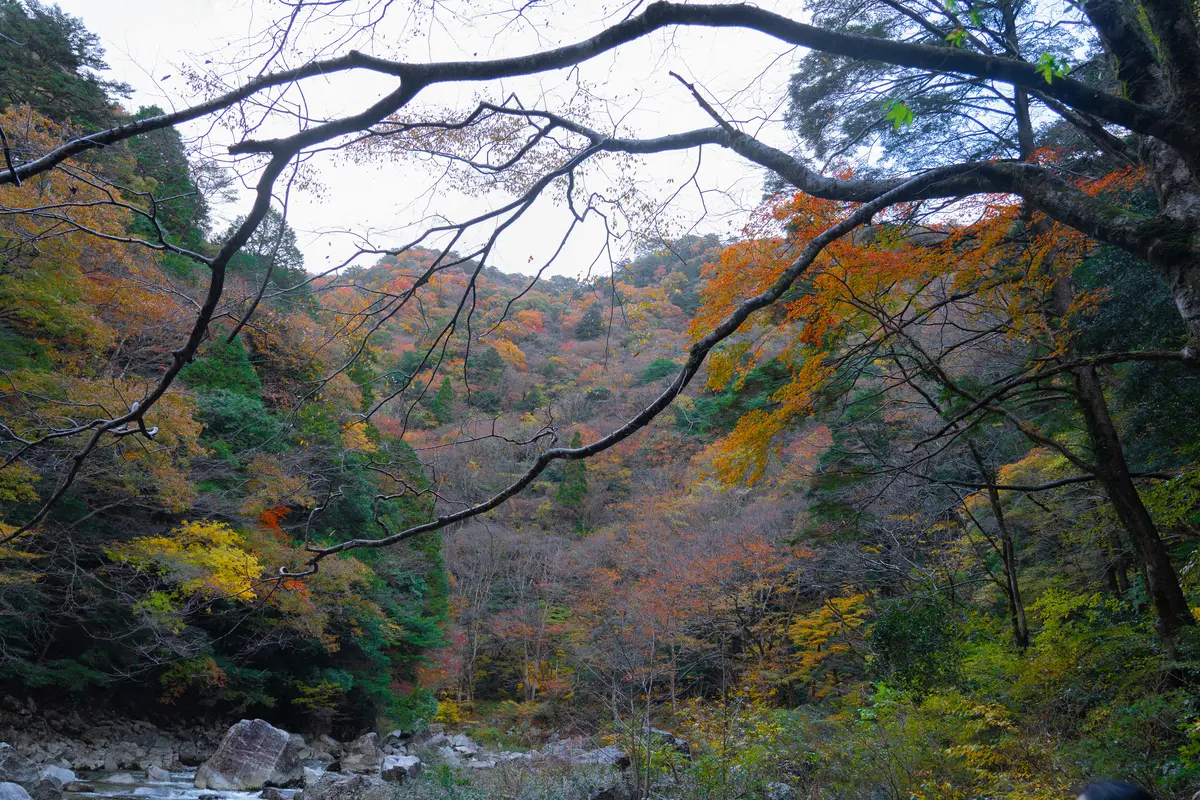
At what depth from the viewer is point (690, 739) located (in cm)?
898

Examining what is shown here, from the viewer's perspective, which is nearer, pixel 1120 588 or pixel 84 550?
pixel 1120 588

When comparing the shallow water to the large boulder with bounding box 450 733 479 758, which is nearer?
the shallow water

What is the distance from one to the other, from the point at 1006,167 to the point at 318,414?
479 cm

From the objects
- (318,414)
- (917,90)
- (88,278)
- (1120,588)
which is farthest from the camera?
(88,278)

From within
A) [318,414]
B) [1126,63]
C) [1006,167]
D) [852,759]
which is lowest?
[852,759]

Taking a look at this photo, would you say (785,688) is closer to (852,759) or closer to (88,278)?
(852,759)

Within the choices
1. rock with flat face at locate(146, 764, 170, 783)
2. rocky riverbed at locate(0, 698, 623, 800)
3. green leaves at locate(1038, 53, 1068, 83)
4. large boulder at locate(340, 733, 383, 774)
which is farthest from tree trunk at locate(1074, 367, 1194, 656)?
rock with flat face at locate(146, 764, 170, 783)

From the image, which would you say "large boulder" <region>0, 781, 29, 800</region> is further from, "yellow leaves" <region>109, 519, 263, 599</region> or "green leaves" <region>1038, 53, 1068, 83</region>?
"green leaves" <region>1038, 53, 1068, 83</region>

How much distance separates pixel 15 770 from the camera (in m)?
8.39

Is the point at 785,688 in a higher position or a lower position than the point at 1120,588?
lower

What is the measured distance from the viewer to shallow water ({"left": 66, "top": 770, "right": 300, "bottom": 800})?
30.0 ft

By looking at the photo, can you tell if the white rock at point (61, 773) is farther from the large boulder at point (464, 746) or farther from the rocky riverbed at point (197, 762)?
the large boulder at point (464, 746)

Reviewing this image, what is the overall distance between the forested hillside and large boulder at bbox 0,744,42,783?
154 cm

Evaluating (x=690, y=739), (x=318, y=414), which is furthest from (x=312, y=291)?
(x=690, y=739)
